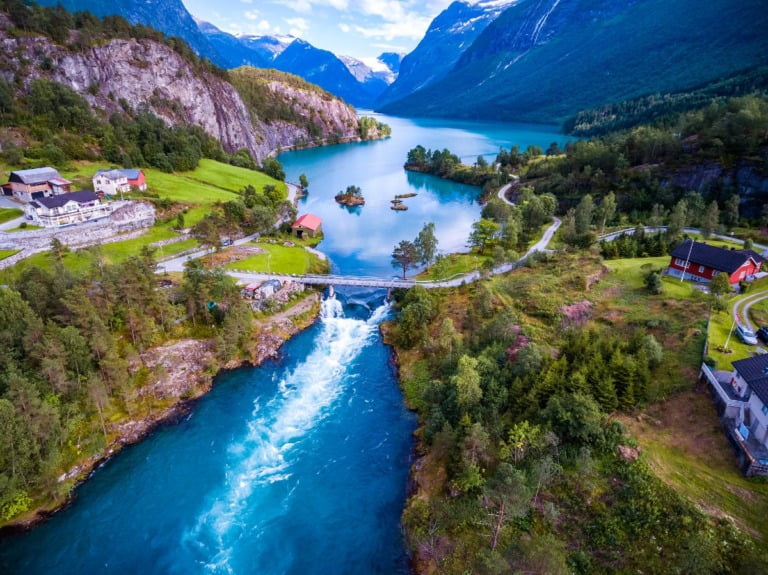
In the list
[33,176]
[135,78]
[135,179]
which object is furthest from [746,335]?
[135,78]

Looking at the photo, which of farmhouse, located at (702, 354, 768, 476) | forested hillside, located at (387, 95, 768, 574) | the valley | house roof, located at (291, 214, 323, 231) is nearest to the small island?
house roof, located at (291, 214, 323, 231)

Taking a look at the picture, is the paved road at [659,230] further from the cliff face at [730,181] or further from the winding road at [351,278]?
the winding road at [351,278]

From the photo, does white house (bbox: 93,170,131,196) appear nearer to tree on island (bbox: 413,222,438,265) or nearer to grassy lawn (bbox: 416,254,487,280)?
tree on island (bbox: 413,222,438,265)

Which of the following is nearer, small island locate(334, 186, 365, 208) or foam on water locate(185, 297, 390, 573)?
foam on water locate(185, 297, 390, 573)

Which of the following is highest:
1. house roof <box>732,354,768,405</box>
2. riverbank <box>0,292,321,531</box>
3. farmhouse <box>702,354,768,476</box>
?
house roof <box>732,354,768,405</box>

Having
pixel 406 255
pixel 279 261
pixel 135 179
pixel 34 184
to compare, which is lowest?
pixel 279 261

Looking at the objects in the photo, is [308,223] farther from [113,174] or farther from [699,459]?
[699,459]

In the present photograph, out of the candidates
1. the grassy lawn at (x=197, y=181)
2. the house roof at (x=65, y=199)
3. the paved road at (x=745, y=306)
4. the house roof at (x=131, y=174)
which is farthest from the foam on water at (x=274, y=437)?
the house roof at (x=131, y=174)
